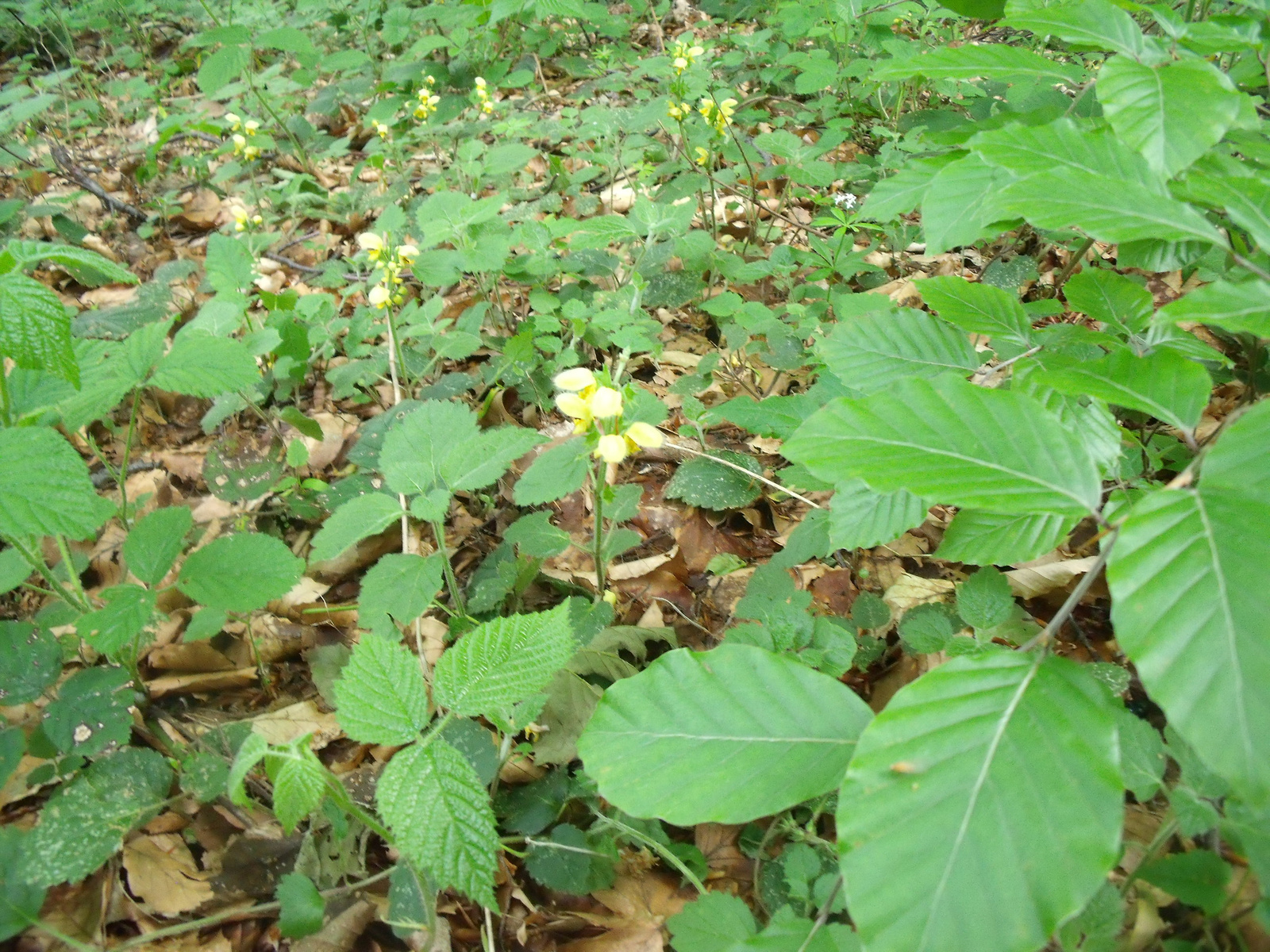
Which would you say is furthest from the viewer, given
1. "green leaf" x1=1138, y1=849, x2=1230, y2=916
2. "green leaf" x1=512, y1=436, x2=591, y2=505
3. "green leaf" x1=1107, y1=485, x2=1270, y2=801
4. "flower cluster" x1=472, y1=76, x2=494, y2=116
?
"flower cluster" x1=472, y1=76, x2=494, y2=116

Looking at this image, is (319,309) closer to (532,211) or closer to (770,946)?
(532,211)

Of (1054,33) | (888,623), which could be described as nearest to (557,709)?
(888,623)

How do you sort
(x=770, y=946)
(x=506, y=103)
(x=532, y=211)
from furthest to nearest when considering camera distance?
(x=506, y=103), (x=532, y=211), (x=770, y=946)

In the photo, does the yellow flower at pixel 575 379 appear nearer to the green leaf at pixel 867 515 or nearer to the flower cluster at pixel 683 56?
the green leaf at pixel 867 515

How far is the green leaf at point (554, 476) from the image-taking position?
154 centimetres

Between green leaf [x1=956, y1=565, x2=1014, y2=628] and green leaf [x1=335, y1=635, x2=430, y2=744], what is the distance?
106 centimetres

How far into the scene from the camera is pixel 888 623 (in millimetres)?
1759

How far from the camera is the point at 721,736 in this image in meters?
0.84

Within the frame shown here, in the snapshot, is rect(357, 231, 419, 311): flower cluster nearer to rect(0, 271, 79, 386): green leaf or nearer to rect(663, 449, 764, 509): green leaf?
rect(0, 271, 79, 386): green leaf

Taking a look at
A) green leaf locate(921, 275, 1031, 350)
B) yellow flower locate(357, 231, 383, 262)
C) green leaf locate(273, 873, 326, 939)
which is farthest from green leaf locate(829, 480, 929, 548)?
yellow flower locate(357, 231, 383, 262)

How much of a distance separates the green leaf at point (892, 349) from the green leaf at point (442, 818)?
3.34 feet

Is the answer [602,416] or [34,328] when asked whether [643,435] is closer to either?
[602,416]

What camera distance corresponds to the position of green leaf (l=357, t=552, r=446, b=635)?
4.85ft

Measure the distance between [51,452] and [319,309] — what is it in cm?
154
